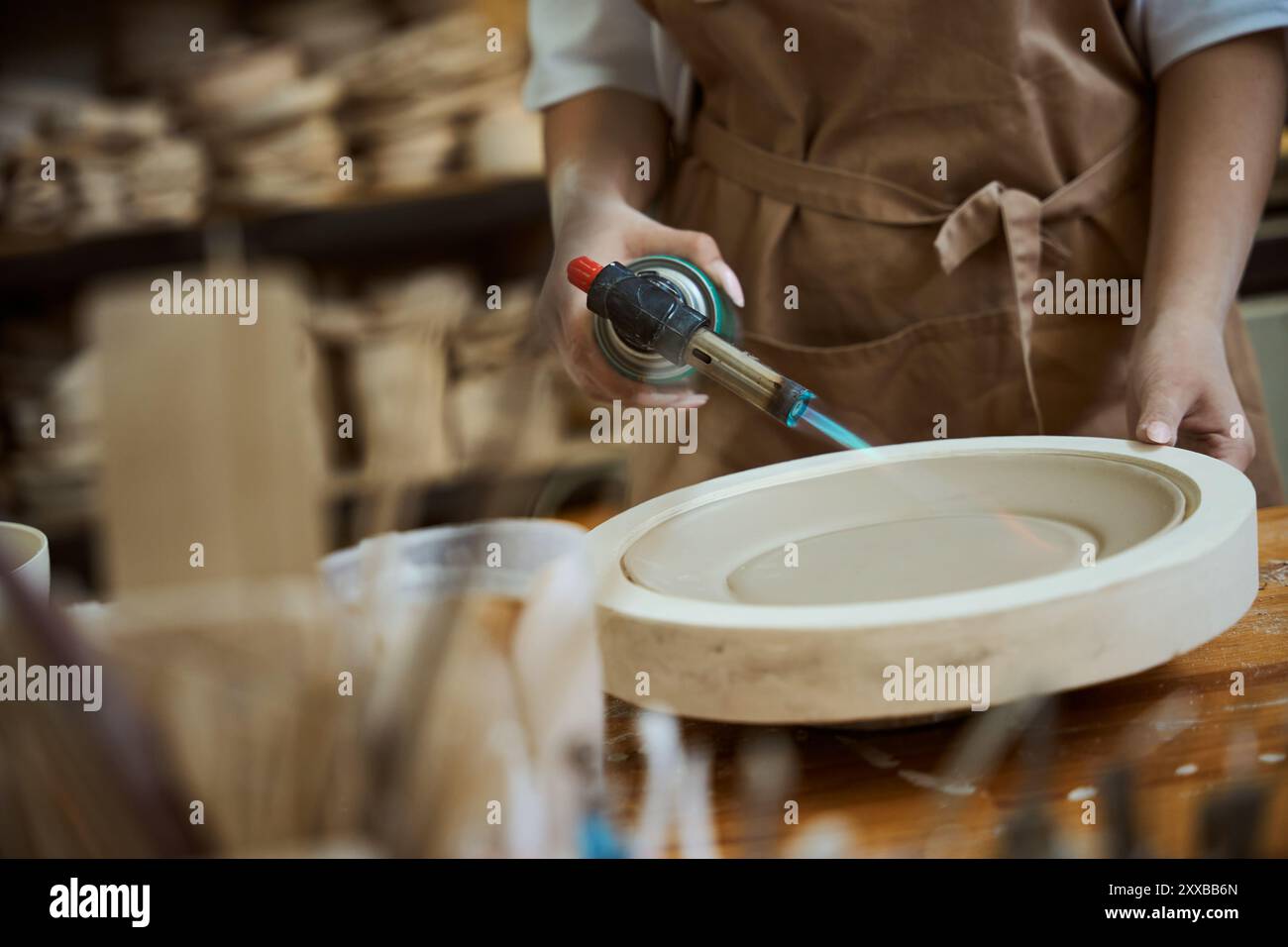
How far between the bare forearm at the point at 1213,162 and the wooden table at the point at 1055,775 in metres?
0.26

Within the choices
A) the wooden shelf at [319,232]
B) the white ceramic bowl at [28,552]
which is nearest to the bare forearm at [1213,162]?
the white ceramic bowl at [28,552]

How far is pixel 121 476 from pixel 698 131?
1.89 feet

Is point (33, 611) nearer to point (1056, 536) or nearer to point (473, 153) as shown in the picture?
point (1056, 536)

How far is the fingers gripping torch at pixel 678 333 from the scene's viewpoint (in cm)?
48

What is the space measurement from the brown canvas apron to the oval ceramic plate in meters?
0.16

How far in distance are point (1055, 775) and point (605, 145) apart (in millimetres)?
518

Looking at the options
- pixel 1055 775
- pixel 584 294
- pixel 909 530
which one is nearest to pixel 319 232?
pixel 584 294

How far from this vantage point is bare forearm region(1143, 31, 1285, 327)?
56cm

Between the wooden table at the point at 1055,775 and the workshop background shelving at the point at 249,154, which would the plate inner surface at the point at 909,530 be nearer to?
the wooden table at the point at 1055,775

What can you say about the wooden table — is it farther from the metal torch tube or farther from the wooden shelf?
the wooden shelf

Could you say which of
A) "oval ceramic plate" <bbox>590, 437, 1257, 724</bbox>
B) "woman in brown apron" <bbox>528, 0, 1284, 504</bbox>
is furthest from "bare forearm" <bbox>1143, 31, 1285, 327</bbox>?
"oval ceramic plate" <bbox>590, 437, 1257, 724</bbox>

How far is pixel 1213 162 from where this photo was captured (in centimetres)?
57

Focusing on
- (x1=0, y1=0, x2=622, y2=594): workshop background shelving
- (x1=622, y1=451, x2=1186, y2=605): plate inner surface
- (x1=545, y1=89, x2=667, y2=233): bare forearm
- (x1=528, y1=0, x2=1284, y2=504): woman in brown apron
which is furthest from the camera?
(x1=0, y1=0, x2=622, y2=594): workshop background shelving

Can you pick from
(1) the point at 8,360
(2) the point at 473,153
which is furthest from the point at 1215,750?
(1) the point at 8,360
